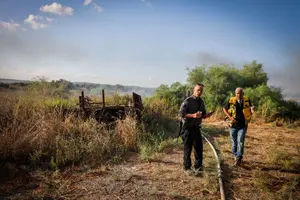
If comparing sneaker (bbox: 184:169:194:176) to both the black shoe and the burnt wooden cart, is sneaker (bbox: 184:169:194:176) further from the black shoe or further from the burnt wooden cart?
the burnt wooden cart

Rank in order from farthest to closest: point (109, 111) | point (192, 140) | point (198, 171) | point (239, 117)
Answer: point (109, 111) → point (239, 117) → point (198, 171) → point (192, 140)

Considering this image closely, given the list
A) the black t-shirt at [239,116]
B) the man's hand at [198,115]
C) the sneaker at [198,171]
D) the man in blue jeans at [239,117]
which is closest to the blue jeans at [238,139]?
the man in blue jeans at [239,117]

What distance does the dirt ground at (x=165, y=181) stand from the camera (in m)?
4.95

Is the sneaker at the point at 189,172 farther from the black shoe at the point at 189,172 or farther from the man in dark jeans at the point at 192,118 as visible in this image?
the man in dark jeans at the point at 192,118

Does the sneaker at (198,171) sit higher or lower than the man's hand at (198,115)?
lower

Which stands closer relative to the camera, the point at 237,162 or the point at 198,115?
the point at 198,115

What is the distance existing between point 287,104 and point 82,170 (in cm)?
1656

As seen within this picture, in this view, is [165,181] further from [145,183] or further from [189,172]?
[189,172]

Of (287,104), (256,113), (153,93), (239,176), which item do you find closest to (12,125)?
(239,176)

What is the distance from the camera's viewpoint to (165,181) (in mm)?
5707

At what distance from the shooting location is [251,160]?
7.29 meters

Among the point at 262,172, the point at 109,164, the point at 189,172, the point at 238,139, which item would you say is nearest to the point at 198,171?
the point at 189,172

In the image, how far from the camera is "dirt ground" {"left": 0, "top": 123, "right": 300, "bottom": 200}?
4.95 meters

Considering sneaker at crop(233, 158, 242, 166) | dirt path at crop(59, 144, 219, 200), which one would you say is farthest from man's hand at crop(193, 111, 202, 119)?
sneaker at crop(233, 158, 242, 166)
